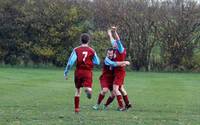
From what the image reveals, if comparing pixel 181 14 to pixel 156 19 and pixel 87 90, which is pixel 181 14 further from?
pixel 87 90

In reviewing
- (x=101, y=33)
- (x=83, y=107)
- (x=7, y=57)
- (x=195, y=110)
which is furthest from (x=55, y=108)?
(x=7, y=57)

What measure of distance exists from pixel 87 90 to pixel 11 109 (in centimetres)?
173

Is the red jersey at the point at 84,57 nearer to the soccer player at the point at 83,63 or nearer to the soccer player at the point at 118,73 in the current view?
the soccer player at the point at 83,63

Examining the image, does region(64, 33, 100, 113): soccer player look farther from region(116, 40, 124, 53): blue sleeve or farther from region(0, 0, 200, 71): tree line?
region(0, 0, 200, 71): tree line

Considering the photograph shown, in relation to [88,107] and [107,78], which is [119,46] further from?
[88,107]

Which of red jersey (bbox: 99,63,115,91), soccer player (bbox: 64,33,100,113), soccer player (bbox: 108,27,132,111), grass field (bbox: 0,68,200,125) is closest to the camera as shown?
grass field (bbox: 0,68,200,125)

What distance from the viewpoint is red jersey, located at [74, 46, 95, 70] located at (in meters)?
12.4

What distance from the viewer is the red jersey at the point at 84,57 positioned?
489 inches

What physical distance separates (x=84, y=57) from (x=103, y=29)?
72.2ft

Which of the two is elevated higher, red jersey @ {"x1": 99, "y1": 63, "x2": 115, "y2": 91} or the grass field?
red jersey @ {"x1": 99, "y1": 63, "x2": 115, "y2": 91}

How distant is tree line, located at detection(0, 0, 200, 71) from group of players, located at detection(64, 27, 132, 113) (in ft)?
65.9

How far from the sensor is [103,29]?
113ft

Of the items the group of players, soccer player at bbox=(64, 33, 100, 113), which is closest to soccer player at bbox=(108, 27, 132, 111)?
the group of players

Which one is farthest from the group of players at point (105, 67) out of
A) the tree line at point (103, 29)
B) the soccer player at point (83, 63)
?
the tree line at point (103, 29)
